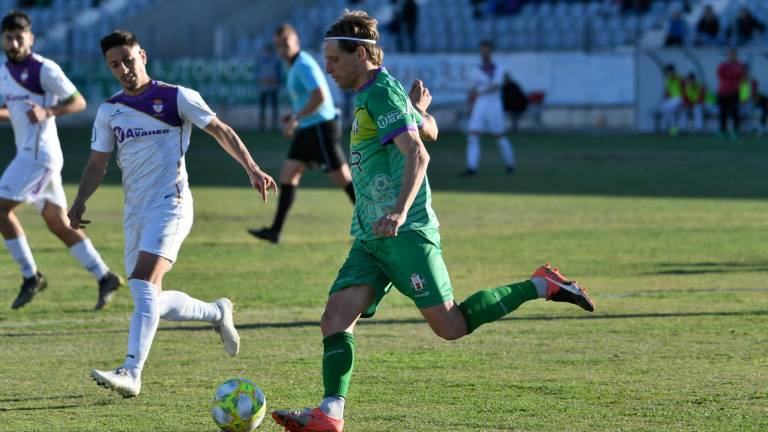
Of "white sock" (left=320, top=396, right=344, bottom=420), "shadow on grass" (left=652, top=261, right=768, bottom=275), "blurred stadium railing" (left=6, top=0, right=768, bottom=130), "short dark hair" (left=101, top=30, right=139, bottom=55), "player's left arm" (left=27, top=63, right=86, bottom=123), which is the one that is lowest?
"blurred stadium railing" (left=6, top=0, right=768, bottom=130)

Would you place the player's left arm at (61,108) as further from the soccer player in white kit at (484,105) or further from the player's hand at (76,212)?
the soccer player in white kit at (484,105)

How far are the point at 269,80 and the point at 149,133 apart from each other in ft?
102

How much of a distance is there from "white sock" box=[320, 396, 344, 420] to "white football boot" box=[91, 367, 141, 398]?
125 centimetres

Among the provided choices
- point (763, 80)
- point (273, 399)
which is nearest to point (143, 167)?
point (273, 399)

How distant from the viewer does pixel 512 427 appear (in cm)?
656

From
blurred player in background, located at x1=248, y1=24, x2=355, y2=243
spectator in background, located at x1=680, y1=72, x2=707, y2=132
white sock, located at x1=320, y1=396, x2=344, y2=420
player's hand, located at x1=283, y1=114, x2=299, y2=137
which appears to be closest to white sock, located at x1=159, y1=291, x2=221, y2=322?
white sock, located at x1=320, y1=396, x2=344, y2=420

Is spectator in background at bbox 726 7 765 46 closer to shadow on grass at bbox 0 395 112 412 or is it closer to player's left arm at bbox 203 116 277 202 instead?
player's left arm at bbox 203 116 277 202

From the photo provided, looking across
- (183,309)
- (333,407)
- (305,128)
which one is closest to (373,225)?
(333,407)

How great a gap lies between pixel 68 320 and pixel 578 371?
403 cm

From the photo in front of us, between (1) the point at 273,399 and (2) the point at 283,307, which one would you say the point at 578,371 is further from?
(2) the point at 283,307

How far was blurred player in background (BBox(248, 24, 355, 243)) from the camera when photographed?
47.4 ft

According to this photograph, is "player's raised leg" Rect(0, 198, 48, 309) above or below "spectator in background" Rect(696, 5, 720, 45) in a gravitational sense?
above

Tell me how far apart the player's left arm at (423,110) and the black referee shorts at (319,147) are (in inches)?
296

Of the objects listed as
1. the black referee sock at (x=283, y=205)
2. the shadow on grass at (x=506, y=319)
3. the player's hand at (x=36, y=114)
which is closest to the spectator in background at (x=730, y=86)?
the black referee sock at (x=283, y=205)
